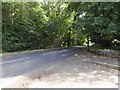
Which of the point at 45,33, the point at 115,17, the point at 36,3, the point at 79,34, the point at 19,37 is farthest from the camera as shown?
the point at 45,33

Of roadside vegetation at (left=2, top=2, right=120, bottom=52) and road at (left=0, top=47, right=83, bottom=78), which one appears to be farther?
roadside vegetation at (left=2, top=2, right=120, bottom=52)

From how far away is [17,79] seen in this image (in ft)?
30.1

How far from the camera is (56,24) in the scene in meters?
38.9

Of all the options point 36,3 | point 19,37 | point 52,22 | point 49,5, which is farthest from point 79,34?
point 49,5

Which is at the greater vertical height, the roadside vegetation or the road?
the roadside vegetation

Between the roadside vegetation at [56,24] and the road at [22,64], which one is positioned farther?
the roadside vegetation at [56,24]

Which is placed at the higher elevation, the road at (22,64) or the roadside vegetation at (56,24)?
the roadside vegetation at (56,24)

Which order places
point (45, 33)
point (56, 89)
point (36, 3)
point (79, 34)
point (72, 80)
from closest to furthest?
1. point (56, 89)
2. point (72, 80)
3. point (79, 34)
4. point (36, 3)
5. point (45, 33)

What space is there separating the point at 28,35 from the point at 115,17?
14.8m

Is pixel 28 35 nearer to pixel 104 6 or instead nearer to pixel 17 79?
pixel 104 6

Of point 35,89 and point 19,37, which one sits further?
point 19,37

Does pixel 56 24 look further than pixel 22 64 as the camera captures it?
Yes

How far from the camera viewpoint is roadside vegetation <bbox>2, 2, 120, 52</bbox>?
19.3 meters

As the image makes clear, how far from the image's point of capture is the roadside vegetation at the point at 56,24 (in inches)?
762
